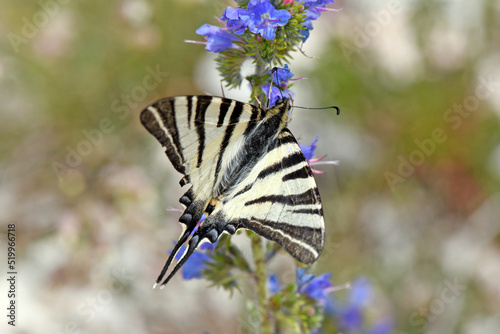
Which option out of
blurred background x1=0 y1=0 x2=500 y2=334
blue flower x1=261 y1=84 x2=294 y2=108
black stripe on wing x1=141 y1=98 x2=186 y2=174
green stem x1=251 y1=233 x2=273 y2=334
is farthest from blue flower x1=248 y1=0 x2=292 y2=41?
blurred background x1=0 y1=0 x2=500 y2=334

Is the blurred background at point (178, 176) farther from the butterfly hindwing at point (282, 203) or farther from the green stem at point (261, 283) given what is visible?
the butterfly hindwing at point (282, 203)

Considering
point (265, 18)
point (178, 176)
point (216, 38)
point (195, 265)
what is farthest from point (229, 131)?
point (178, 176)

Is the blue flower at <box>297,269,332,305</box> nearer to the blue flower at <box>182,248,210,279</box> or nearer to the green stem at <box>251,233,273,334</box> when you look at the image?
the green stem at <box>251,233,273,334</box>

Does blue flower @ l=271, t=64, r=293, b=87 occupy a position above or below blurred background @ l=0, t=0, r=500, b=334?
above

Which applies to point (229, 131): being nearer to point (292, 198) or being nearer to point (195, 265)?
point (292, 198)

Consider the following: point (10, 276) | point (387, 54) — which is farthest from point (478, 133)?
point (10, 276)
